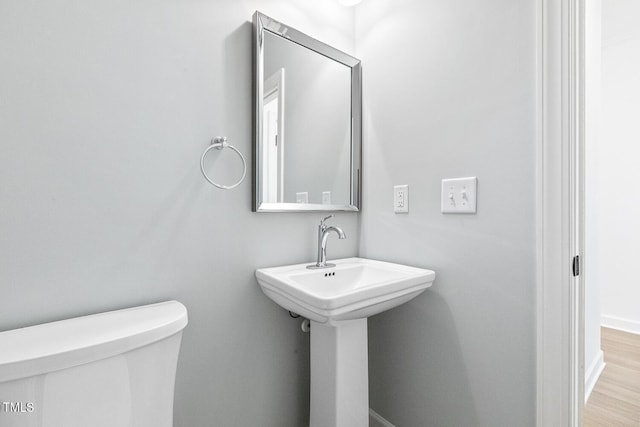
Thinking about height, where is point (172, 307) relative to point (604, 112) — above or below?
below

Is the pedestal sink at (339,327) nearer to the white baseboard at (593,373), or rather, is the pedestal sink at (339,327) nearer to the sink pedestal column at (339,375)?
the sink pedestal column at (339,375)

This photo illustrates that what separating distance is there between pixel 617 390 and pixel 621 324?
Result: 3.80 ft

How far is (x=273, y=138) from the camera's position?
122cm

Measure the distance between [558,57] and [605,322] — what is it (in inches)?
112

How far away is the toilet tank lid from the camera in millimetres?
597

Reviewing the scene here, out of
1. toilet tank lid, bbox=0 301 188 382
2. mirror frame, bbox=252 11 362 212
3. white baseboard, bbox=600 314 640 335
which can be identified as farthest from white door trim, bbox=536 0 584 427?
white baseboard, bbox=600 314 640 335

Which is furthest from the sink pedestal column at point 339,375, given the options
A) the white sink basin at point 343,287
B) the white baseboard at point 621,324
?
the white baseboard at point 621,324

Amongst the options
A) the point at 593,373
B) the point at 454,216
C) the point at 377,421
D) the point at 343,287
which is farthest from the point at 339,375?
the point at 593,373

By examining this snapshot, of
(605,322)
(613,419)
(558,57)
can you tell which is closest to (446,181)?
(558,57)

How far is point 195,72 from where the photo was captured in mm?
1034

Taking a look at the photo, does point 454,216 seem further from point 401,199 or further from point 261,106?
point 261,106

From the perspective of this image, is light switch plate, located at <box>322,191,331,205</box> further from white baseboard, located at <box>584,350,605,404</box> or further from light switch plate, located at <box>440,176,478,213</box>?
white baseboard, located at <box>584,350,605,404</box>

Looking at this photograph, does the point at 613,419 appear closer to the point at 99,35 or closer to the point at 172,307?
the point at 172,307

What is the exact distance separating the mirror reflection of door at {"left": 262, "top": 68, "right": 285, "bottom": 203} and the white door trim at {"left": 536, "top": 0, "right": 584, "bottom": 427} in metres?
0.88
